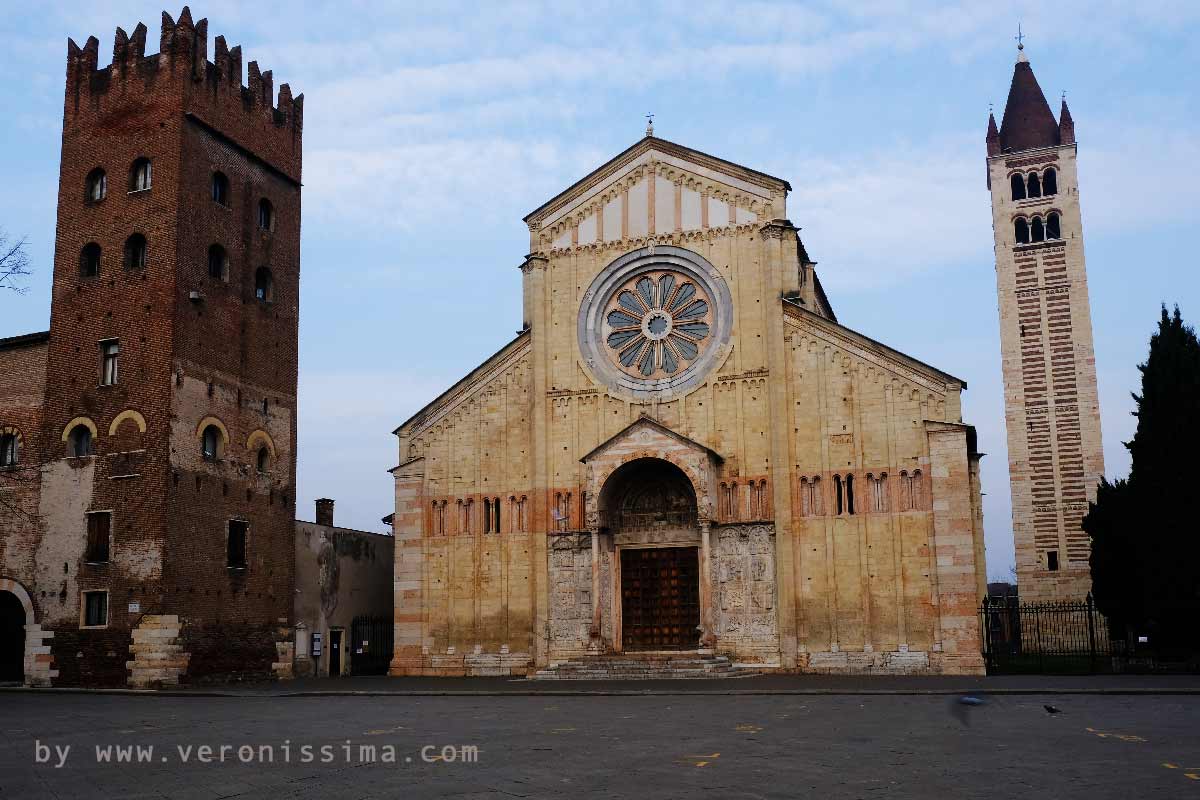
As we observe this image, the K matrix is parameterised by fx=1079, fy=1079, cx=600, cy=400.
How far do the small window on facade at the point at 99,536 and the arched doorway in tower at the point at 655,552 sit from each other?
1421 cm

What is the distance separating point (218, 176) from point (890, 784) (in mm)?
30395

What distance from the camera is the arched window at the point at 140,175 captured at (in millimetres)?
33219

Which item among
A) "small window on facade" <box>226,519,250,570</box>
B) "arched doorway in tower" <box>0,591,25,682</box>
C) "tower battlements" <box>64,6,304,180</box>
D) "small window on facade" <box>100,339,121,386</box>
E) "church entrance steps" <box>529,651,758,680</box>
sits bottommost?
"church entrance steps" <box>529,651,758,680</box>

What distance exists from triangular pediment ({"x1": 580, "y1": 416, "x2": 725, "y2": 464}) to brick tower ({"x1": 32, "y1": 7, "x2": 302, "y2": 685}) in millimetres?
11140

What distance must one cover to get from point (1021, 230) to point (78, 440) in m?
44.9

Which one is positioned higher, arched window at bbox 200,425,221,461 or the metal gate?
arched window at bbox 200,425,221,461

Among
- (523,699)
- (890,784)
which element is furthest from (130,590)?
(890,784)

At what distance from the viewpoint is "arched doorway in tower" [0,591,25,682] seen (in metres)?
32.1

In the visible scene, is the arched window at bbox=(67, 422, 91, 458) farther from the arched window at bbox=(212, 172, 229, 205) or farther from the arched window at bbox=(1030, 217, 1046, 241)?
the arched window at bbox=(1030, 217, 1046, 241)

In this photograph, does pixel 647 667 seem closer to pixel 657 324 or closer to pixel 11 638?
pixel 657 324

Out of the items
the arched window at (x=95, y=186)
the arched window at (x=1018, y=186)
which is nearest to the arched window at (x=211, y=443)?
the arched window at (x=95, y=186)

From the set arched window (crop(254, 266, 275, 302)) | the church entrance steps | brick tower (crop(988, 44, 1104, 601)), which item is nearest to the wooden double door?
the church entrance steps

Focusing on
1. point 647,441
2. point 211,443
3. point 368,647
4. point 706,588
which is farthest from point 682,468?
point 211,443

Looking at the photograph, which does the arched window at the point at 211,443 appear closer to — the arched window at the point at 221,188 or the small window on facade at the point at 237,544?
the small window on facade at the point at 237,544
